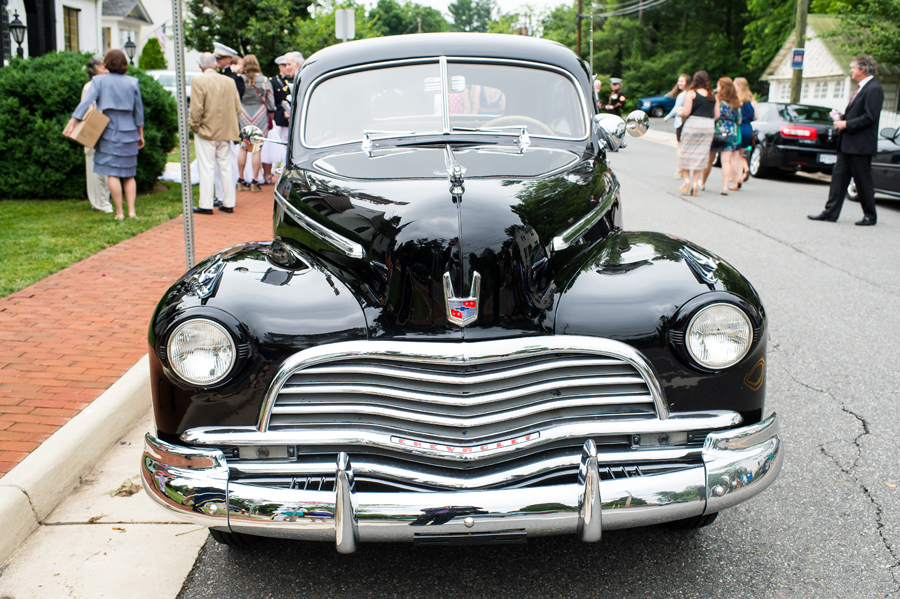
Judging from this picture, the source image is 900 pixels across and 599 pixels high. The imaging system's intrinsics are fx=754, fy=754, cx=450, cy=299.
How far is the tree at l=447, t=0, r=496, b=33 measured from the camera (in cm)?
13000

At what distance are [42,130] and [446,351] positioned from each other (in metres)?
8.89

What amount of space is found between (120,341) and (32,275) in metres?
2.04

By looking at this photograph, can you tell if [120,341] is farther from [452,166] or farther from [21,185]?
[21,185]

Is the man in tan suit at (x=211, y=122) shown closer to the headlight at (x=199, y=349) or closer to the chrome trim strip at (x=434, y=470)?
the headlight at (x=199, y=349)

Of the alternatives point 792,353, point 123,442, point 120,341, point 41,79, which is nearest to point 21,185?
point 41,79

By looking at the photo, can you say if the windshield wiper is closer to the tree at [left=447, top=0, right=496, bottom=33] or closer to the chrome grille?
the chrome grille

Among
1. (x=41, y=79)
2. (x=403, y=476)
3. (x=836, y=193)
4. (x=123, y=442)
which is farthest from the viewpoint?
(x=836, y=193)

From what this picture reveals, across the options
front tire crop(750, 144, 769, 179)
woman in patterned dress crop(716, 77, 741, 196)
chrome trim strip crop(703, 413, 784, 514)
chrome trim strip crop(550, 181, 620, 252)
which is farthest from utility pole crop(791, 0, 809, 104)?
Result: chrome trim strip crop(703, 413, 784, 514)

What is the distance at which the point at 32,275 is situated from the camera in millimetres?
6328

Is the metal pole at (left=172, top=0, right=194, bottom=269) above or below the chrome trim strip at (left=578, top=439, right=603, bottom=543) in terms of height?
above

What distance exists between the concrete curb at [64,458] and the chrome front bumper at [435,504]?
3.22 feet

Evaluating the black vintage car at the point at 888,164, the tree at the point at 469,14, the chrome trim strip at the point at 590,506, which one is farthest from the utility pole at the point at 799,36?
the tree at the point at 469,14

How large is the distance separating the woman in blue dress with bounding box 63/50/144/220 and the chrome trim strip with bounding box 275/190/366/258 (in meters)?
5.97

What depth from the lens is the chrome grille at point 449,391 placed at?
7.89 feet
